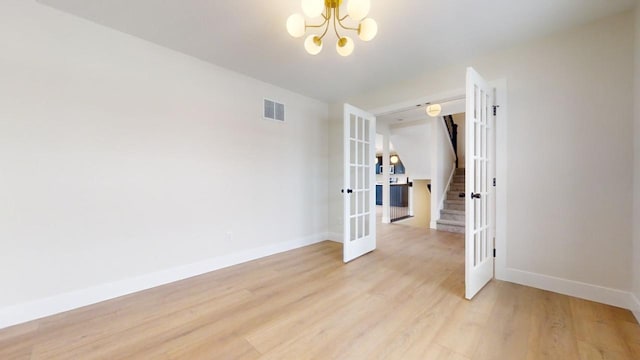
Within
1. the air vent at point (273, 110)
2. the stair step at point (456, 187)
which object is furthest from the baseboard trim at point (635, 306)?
the stair step at point (456, 187)

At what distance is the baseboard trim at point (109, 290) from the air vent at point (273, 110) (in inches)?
76.1

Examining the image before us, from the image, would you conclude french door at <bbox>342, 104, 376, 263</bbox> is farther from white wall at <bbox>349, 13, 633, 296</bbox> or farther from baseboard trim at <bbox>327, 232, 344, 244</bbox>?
white wall at <bbox>349, 13, 633, 296</bbox>

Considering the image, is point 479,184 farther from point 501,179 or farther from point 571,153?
point 571,153

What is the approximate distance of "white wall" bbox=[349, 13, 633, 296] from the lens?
6.65ft

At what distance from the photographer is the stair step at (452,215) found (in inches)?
203

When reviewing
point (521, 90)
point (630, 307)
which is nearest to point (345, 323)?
point (630, 307)

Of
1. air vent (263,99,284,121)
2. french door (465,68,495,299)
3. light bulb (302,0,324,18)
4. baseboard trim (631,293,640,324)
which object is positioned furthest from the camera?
air vent (263,99,284,121)

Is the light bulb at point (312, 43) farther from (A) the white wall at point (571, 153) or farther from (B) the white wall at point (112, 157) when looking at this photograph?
(A) the white wall at point (571, 153)

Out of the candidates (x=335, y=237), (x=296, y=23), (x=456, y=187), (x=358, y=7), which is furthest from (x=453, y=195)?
(x=296, y=23)

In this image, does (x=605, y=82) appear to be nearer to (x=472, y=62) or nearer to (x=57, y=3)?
(x=472, y=62)

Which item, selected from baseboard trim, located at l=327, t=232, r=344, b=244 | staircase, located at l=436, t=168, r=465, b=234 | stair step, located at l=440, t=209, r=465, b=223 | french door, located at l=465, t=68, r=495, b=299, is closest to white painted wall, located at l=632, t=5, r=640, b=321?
french door, located at l=465, t=68, r=495, b=299

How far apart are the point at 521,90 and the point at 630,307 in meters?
2.08

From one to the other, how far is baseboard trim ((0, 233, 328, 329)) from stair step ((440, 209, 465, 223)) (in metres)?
4.19

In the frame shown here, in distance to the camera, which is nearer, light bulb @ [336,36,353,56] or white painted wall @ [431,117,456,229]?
light bulb @ [336,36,353,56]
